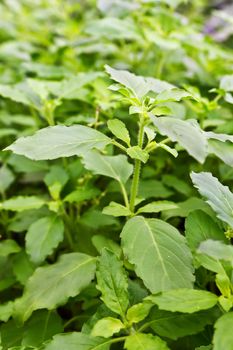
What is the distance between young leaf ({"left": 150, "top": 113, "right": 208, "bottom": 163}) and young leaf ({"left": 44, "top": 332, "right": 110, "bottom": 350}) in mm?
304

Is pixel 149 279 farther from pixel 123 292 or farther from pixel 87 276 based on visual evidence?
pixel 87 276

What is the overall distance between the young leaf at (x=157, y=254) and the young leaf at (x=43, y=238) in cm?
20

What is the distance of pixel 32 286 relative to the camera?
0.82m

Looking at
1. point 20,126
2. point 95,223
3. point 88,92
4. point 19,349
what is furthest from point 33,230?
point 20,126

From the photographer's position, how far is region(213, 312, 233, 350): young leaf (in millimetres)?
607

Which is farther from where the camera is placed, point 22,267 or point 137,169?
point 22,267

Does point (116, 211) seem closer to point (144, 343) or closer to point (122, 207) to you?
point (122, 207)

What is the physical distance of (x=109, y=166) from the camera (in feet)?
3.12

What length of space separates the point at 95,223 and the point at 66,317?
215 millimetres

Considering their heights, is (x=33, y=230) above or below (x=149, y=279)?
below

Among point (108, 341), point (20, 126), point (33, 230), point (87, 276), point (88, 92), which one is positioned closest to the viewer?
point (108, 341)

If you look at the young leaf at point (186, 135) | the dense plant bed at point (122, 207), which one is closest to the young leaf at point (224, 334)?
A: the dense plant bed at point (122, 207)

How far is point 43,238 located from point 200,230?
318mm

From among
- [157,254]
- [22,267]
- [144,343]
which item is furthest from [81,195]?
[144,343]
